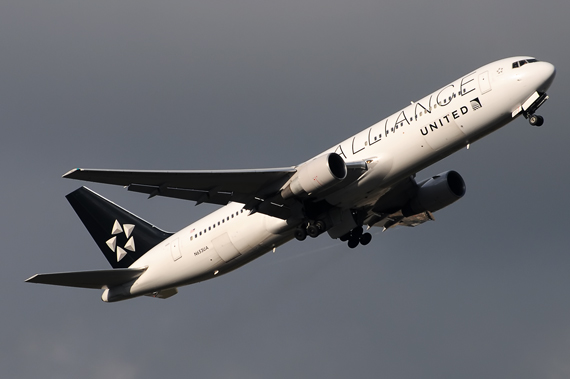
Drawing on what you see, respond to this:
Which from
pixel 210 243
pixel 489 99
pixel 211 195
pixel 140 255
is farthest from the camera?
pixel 140 255

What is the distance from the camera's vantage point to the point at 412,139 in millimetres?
31797

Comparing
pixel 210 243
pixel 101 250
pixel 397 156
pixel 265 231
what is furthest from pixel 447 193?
pixel 101 250

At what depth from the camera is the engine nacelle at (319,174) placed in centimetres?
3159

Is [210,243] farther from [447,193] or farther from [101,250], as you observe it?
[447,193]

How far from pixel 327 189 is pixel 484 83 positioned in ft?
24.3

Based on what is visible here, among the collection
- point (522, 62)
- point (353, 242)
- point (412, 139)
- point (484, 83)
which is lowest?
point (353, 242)

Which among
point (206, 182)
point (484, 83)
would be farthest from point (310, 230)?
point (484, 83)

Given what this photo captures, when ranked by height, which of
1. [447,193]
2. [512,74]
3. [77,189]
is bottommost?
[447,193]

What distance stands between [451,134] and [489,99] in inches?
77.1

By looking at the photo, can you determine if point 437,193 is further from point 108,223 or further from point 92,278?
point 108,223

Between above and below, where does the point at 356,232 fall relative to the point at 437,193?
below

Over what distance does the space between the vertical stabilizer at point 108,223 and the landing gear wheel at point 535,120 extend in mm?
19278

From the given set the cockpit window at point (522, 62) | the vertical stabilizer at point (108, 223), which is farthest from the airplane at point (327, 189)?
the vertical stabilizer at point (108, 223)

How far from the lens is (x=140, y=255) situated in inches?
1582
